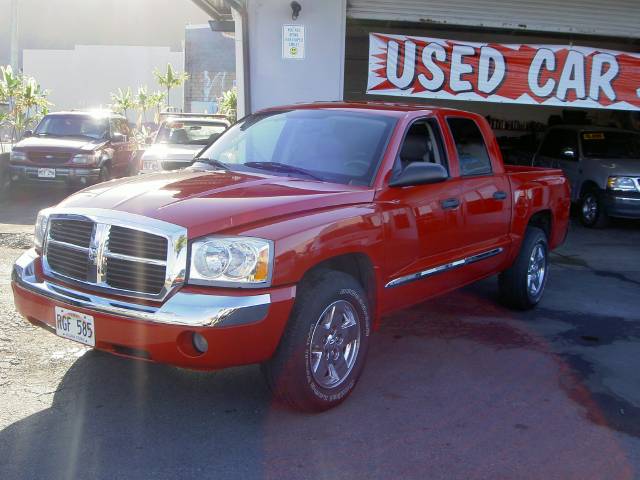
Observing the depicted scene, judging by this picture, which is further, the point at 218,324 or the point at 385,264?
the point at 385,264

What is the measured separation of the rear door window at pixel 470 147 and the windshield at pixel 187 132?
7545 millimetres

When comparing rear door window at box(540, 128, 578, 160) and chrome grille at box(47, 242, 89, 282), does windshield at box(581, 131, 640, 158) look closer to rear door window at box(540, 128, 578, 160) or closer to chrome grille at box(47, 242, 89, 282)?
rear door window at box(540, 128, 578, 160)

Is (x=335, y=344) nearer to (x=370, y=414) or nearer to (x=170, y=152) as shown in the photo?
(x=370, y=414)

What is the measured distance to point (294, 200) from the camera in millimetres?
3992

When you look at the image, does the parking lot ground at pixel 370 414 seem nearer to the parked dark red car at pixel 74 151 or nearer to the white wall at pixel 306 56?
the white wall at pixel 306 56

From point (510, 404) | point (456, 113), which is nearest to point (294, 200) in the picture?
point (510, 404)

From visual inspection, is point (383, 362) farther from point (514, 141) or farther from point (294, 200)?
point (514, 141)

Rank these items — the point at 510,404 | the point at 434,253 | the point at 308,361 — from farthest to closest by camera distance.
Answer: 1. the point at 434,253
2. the point at 510,404
3. the point at 308,361

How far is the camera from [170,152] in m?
11.8

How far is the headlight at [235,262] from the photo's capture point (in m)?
3.59

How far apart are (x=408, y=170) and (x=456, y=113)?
142 centimetres

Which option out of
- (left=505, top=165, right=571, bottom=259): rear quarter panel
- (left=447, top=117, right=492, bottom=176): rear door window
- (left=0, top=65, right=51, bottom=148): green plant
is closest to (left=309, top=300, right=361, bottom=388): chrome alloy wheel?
(left=447, top=117, right=492, bottom=176): rear door window

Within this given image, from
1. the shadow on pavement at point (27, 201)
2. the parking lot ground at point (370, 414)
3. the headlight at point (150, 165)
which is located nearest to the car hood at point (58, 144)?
the shadow on pavement at point (27, 201)

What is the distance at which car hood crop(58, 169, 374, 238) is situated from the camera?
12.1 ft
